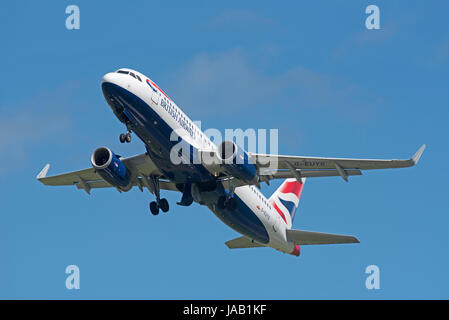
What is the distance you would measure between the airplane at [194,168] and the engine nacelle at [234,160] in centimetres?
5

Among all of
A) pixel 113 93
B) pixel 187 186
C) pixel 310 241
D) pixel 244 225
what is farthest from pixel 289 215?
pixel 113 93

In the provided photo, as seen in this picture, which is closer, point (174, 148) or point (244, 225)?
point (174, 148)

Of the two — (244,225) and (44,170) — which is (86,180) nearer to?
(44,170)

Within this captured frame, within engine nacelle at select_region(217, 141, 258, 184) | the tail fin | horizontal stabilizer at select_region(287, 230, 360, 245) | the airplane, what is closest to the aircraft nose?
the airplane

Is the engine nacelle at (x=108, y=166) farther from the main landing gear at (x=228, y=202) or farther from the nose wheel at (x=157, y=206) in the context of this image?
the main landing gear at (x=228, y=202)

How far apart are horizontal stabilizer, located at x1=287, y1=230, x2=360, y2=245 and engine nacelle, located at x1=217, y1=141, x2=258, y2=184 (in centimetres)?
982

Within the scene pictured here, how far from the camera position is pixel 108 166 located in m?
40.9

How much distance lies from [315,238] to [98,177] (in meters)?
14.2

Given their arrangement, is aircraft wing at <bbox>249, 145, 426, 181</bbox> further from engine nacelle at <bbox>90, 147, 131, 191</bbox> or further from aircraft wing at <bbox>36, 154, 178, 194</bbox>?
engine nacelle at <bbox>90, 147, 131, 191</bbox>

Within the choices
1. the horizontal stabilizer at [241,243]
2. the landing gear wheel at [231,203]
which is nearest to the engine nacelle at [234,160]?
the landing gear wheel at [231,203]

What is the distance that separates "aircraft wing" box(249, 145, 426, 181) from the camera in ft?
129

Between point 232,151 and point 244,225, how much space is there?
286 inches

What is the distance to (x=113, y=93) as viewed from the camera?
119ft

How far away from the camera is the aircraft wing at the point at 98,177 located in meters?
42.5
